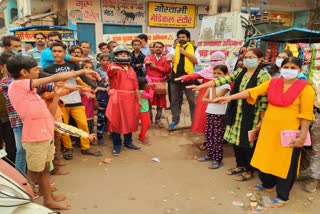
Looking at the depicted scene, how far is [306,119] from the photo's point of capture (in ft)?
9.52

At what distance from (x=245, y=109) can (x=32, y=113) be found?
2.40 meters

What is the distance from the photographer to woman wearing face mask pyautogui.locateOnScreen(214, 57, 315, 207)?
2.91m

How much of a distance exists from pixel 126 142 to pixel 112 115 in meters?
0.67

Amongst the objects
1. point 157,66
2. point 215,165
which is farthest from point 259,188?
point 157,66

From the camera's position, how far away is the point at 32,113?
2.66 metres

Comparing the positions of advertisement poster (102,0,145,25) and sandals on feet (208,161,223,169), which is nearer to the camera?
sandals on feet (208,161,223,169)

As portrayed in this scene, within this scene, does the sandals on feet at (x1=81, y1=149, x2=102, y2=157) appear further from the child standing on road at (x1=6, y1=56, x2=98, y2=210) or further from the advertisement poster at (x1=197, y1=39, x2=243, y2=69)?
the advertisement poster at (x1=197, y1=39, x2=243, y2=69)

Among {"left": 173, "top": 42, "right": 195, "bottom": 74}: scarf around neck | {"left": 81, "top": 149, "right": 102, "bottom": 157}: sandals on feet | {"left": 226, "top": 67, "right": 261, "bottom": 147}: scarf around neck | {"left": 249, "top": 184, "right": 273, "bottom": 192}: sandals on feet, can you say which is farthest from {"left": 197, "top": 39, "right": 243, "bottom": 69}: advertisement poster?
{"left": 249, "top": 184, "right": 273, "bottom": 192}: sandals on feet

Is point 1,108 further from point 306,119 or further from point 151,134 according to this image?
point 306,119

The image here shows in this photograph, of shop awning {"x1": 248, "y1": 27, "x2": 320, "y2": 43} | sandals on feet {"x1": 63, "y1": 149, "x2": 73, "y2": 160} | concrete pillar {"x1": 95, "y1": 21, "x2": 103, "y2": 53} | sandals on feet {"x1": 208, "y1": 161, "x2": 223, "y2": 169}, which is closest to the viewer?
sandals on feet {"x1": 208, "y1": 161, "x2": 223, "y2": 169}

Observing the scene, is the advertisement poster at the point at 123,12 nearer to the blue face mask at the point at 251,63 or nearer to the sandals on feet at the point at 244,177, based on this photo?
the blue face mask at the point at 251,63

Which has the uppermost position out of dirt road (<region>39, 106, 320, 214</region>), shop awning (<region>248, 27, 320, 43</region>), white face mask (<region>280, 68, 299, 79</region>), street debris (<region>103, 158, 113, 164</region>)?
shop awning (<region>248, 27, 320, 43</region>)

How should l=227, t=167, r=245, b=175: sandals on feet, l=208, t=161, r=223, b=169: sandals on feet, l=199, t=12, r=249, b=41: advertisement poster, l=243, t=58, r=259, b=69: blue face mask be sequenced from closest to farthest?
l=243, t=58, r=259, b=69: blue face mask → l=227, t=167, r=245, b=175: sandals on feet → l=208, t=161, r=223, b=169: sandals on feet → l=199, t=12, r=249, b=41: advertisement poster

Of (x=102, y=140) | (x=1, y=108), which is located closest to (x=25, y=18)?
(x=102, y=140)
